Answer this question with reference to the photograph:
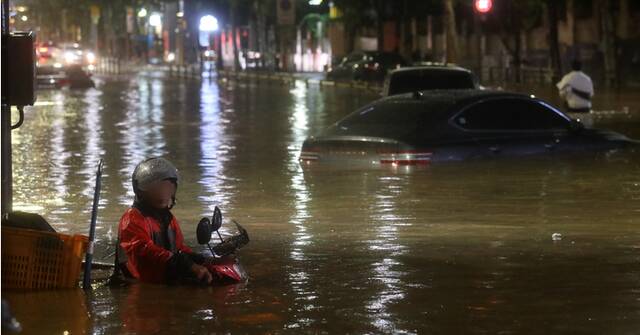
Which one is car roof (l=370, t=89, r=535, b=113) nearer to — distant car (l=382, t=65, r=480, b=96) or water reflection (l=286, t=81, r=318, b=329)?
water reflection (l=286, t=81, r=318, b=329)

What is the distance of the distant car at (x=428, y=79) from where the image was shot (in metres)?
28.3

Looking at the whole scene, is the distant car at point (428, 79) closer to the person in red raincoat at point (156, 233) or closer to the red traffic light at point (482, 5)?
the red traffic light at point (482, 5)

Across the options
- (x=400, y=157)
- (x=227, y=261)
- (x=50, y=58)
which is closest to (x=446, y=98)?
(x=400, y=157)

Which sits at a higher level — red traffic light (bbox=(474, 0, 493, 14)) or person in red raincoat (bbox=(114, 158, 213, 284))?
red traffic light (bbox=(474, 0, 493, 14))

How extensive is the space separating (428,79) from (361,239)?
15.1 metres

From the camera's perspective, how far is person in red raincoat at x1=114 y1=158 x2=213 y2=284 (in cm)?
1076

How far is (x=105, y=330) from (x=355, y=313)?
1.56 meters

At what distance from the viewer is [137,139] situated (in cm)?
2841

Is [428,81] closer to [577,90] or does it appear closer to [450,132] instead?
[577,90]

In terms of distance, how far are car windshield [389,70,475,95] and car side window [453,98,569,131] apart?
21.0 feet

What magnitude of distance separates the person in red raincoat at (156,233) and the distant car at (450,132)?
9.69 metres

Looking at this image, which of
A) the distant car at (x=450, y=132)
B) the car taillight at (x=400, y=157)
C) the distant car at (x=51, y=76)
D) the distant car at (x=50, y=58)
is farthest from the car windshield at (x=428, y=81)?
the distant car at (x=50, y=58)

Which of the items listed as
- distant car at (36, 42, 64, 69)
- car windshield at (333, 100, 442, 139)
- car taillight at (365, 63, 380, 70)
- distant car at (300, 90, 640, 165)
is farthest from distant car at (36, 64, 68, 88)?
car windshield at (333, 100, 442, 139)

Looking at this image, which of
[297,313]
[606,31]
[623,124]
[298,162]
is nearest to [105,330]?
[297,313]
